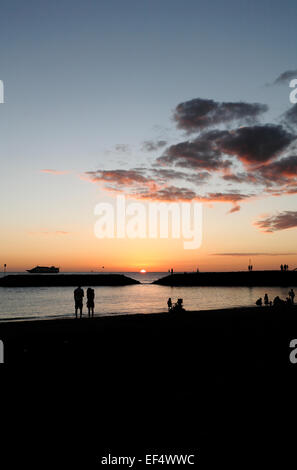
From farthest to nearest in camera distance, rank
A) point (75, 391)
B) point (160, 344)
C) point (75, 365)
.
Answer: point (160, 344), point (75, 365), point (75, 391)

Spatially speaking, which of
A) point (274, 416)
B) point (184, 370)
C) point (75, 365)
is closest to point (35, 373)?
point (75, 365)

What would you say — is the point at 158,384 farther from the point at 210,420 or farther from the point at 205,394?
the point at 210,420

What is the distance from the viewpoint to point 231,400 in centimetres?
838

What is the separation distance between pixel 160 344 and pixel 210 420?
7995 millimetres

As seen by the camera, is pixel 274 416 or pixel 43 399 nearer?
pixel 274 416

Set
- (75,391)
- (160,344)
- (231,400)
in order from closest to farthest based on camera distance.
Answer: (231,400), (75,391), (160,344)

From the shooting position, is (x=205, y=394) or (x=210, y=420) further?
(x=205, y=394)

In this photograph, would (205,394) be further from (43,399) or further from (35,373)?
(35,373)

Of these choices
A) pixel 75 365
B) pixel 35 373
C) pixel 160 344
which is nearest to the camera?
pixel 35 373

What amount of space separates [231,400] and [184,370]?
9.02 feet

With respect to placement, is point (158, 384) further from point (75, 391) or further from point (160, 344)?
point (160, 344)

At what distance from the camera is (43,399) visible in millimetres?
8445
